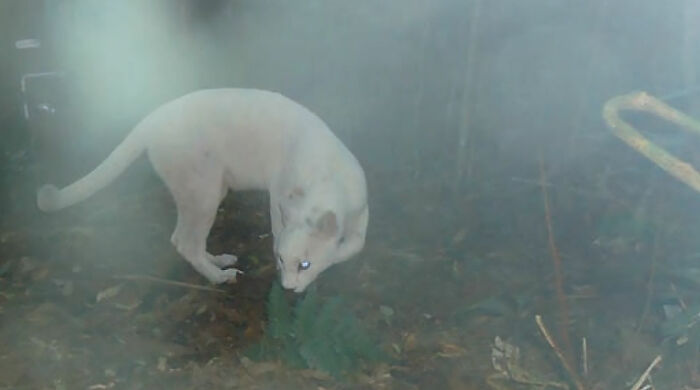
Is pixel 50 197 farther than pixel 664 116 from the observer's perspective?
Yes

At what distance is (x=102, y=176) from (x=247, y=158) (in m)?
0.40

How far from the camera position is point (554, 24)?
332 cm

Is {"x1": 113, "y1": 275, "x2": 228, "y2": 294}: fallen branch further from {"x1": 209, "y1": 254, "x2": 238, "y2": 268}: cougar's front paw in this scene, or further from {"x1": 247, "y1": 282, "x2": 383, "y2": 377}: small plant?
{"x1": 247, "y1": 282, "x2": 383, "y2": 377}: small plant

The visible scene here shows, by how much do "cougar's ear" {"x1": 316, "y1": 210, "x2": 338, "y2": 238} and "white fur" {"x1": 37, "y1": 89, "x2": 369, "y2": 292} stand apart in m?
0.03

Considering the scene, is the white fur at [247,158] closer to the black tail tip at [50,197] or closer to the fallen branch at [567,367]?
the black tail tip at [50,197]

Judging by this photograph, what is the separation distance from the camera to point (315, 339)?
7.55 feet

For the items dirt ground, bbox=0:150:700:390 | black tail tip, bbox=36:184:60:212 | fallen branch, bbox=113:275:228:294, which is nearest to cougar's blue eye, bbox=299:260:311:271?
dirt ground, bbox=0:150:700:390

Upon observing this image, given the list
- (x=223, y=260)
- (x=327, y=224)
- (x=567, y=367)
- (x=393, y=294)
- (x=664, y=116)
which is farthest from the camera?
(x=223, y=260)

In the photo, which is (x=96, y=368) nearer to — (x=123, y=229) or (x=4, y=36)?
(x=123, y=229)

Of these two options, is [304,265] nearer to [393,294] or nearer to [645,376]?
[393,294]

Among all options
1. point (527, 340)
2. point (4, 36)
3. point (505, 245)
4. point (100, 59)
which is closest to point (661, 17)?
point (505, 245)

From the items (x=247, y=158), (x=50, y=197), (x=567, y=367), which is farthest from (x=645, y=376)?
(x=50, y=197)

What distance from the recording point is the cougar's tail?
256 centimetres

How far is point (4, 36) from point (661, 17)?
2.44m
